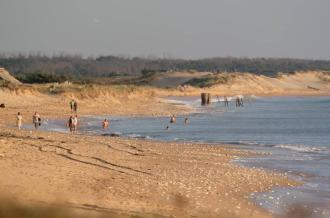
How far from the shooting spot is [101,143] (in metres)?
25.6

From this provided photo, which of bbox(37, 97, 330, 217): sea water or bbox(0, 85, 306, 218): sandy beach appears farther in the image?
bbox(37, 97, 330, 217): sea water

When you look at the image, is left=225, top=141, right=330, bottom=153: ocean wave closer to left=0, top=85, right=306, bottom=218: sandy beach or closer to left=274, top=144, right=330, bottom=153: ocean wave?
left=274, top=144, right=330, bottom=153: ocean wave

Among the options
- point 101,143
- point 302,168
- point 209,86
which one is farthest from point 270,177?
point 209,86

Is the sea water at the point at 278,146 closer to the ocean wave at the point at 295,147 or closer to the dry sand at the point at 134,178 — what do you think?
the ocean wave at the point at 295,147

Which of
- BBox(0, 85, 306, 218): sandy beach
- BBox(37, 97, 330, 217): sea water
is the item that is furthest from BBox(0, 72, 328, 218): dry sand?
BBox(37, 97, 330, 217): sea water

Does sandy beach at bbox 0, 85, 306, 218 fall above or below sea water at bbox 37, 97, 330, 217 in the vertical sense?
above

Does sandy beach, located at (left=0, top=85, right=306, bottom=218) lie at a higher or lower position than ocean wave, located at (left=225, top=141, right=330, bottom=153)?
higher

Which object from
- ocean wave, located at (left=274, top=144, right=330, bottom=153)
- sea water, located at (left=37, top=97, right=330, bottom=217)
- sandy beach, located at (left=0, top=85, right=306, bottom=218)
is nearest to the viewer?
sandy beach, located at (left=0, top=85, right=306, bottom=218)

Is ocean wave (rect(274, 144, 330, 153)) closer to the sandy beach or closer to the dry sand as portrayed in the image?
the dry sand

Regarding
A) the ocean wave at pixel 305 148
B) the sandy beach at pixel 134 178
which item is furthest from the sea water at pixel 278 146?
the sandy beach at pixel 134 178

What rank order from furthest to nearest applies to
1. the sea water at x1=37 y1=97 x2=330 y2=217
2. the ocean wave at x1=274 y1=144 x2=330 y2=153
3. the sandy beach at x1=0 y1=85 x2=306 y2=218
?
the ocean wave at x1=274 y1=144 x2=330 y2=153, the sea water at x1=37 y1=97 x2=330 y2=217, the sandy beach at x1=0 y1=85 x2=306 y2=218

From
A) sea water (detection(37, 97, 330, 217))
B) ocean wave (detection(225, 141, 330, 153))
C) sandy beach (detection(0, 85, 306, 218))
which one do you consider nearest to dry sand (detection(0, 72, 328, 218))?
sandy beach (detection(0, 85, 306, 218))

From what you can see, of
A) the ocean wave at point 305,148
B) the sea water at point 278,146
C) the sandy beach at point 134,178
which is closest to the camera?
the sandy beach at point 134,178

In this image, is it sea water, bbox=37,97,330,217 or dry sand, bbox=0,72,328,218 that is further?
sea water, bbox=37,97,330,217
